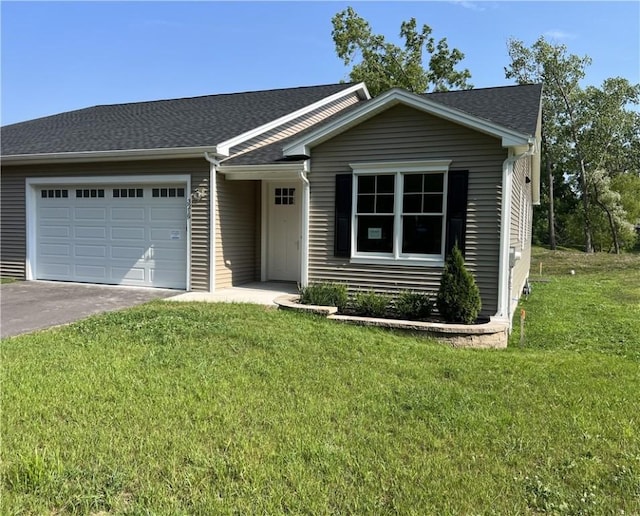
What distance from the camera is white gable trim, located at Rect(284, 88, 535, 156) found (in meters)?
7.01

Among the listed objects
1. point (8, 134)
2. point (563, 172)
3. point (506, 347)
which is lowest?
point (506, 347)

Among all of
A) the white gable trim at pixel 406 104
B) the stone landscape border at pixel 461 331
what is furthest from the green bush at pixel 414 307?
the white gable trim at pixel 406 104

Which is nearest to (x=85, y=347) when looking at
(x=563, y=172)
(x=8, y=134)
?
(x=8, y=134)

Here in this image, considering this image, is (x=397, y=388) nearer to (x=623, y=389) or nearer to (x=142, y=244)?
(x=623, y=389)

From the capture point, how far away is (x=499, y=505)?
8.71 ft

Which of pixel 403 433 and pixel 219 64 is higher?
pixel 219 64

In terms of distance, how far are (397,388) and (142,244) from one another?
7.73m

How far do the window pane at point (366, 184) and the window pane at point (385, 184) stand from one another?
9cm

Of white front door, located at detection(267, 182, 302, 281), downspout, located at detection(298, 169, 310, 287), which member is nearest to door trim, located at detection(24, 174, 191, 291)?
white front door, located at detection(267, 182, 302, 281)

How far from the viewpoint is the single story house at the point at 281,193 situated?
7.62m

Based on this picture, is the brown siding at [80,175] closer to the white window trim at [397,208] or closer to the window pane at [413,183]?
the white window trim at [397,208]

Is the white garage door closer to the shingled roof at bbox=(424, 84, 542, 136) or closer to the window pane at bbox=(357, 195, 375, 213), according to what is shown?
the window pane at bbox=(357, 195, 375, 213)

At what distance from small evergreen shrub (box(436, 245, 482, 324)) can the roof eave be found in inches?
208

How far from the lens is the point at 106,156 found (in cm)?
1002
